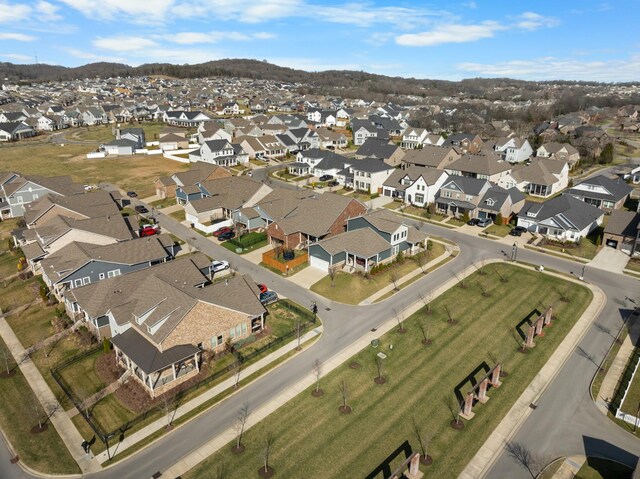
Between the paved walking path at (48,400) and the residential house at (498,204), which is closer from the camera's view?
the paved walking path at (48,400)

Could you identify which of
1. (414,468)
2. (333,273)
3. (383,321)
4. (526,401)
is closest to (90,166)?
(333,273)

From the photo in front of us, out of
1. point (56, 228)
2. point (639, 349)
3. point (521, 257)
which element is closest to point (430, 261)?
point (521, 257)

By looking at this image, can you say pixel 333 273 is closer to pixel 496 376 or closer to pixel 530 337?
pixel 530 337

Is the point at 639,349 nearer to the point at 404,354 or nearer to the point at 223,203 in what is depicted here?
the point at 404,354

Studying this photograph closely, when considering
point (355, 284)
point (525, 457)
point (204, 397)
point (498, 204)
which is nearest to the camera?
point (525, 457)

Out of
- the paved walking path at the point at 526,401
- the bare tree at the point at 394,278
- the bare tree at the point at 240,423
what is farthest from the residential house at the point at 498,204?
the bare tree at the point at 240,423

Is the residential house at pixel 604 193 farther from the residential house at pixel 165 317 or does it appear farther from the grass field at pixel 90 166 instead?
the grass field at pixel 90 166
